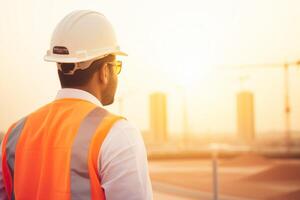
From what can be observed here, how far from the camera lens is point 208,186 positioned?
2312cm

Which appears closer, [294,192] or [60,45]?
[60,45]

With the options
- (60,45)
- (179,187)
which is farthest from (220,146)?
(179,187)

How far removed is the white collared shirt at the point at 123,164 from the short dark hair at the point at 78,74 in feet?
1.02

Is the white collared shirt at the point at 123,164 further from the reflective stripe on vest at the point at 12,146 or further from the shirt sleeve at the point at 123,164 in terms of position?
the reflective stripe on vest at the point at 12,146

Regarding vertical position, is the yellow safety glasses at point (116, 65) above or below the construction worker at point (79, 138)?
above

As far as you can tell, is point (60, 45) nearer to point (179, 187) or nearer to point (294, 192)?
point (294, 192)

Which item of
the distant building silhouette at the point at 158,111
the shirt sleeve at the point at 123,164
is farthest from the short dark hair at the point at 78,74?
the distant building silhouette at the point at 158,111

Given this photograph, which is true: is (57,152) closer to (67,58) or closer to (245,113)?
(67,58)

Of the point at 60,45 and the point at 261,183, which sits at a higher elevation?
the point at 60,45

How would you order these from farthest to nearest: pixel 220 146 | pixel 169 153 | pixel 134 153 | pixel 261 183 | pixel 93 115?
1. pixel 169 153
2. pixel 261 183
3. pixel 220 146
4. pixel 93 115
5. pixel 134 153

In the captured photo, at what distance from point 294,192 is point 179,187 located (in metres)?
4.61

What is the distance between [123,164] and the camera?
2105 millimetres

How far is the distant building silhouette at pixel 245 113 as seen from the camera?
87.9 m

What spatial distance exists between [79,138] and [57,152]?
0.11 metres
